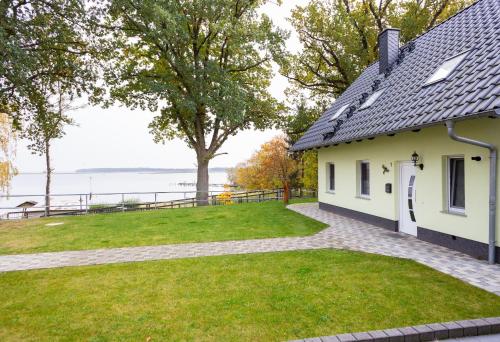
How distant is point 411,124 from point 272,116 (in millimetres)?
14755

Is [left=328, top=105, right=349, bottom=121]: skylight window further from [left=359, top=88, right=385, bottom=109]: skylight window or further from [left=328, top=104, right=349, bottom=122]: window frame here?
[left=359, top=88, right=385, bottom=109]: skylight window

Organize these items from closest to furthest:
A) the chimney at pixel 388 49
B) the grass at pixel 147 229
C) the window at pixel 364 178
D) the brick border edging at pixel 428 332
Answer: the brick border edging at pixel 428 332
the grass at pixel 147 229
the window at pixel 364 178
the chimney at pixel 388 49

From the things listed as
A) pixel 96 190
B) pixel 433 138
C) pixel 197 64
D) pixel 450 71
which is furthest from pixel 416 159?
pixel 96 190

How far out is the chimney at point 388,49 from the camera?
13.1m

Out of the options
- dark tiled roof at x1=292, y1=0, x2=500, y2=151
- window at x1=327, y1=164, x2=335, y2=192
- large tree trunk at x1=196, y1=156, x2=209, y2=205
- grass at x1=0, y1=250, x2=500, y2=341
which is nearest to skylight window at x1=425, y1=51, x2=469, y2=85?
dark tiled roof at x1=292, y1=0, x2=500, y2=151

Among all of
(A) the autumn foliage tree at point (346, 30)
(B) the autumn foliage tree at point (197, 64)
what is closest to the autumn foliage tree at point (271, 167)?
(A) the autumn foliage tree at point (346, 30)

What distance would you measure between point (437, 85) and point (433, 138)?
1.22 meters

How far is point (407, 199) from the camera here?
9266 mm

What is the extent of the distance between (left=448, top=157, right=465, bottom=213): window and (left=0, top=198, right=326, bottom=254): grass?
3.76 meters

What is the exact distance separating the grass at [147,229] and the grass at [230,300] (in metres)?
2.56

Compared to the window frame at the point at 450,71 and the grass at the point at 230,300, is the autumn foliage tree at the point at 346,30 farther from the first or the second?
the grass at the point at 230,300

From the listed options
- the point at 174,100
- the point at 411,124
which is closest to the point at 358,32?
the point at 174,100

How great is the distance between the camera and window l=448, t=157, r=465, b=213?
732cm

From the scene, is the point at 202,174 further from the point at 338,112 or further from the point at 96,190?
the point at 96,190
